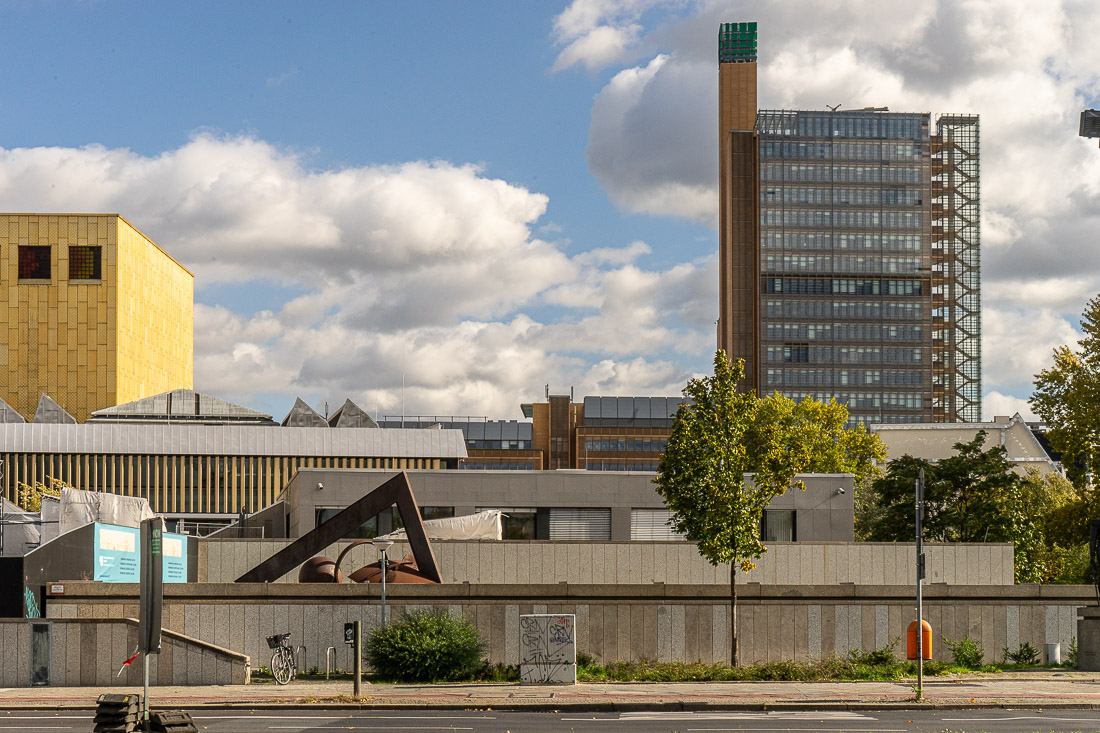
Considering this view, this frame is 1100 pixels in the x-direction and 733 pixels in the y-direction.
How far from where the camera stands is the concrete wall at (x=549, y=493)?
4694cm

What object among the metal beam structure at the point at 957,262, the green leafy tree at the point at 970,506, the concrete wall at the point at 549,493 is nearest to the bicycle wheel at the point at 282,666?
the concrete wall at the point at 549,493

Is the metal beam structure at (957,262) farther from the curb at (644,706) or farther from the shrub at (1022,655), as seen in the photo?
the curb at (644,706)

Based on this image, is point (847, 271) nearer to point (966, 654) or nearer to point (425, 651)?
point (966, 654)

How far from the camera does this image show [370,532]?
150ft

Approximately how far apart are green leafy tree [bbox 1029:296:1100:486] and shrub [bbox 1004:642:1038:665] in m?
16.6

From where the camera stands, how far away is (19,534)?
153 ft

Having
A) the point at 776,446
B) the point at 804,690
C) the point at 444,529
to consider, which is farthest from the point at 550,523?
the point at 804,690

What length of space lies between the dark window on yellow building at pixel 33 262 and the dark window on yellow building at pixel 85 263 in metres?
2.67

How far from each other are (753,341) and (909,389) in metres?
24.6

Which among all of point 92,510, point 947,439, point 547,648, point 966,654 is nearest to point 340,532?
point 547,648

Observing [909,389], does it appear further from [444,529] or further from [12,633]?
[12,633]

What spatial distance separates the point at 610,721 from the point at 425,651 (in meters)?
7.73

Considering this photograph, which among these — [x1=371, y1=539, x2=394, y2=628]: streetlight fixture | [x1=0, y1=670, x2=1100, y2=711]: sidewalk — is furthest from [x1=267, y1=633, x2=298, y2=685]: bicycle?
[x1=371, y1=539, x2=394, y2=628]: streetlight fixture

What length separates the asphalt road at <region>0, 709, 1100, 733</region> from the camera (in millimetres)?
20484
